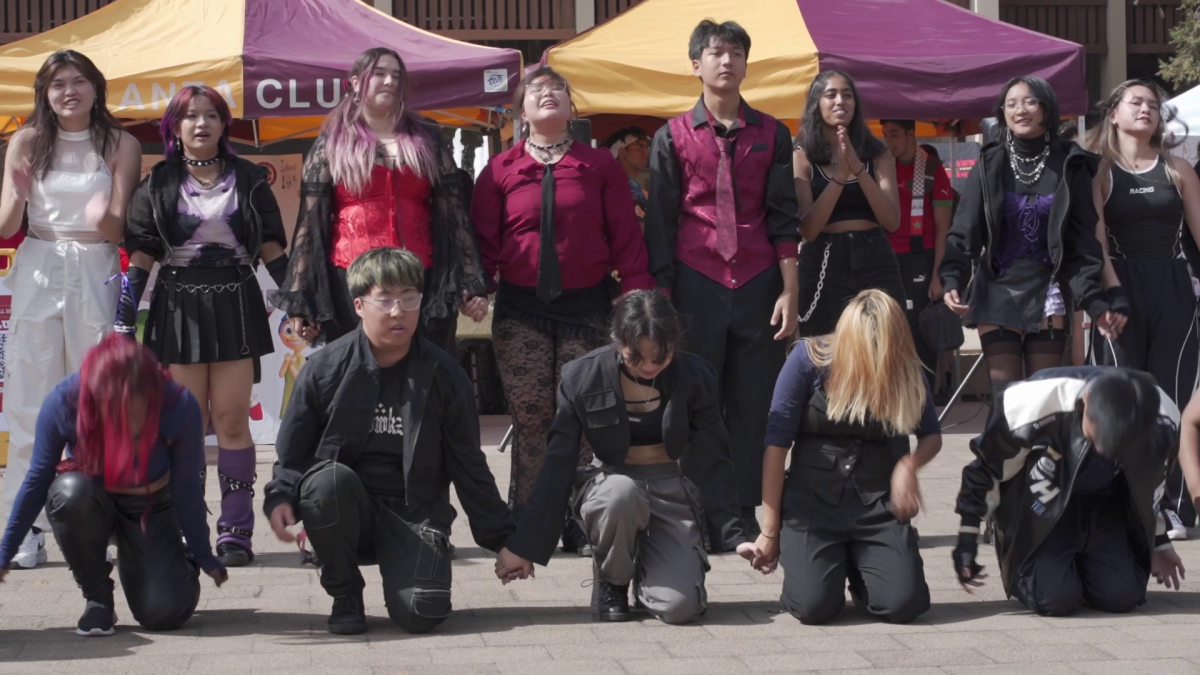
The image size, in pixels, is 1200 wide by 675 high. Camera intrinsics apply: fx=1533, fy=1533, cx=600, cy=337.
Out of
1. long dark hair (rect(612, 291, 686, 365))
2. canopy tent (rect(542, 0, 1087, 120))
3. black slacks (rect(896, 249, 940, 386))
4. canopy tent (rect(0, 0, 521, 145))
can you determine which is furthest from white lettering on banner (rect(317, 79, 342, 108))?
long dark hair (rect(612, 291, 686, 365))

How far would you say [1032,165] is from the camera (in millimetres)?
5773

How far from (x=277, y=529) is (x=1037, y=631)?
220 centimetres

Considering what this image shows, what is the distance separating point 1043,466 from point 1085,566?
381 mm

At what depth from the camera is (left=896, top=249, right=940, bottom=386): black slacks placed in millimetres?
8305

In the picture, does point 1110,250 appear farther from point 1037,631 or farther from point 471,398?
point 471,398

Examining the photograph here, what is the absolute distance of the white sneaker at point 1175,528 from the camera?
5.80 metres

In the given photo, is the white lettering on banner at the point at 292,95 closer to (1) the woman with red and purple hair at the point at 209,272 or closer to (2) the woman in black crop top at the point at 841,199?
(1) the woman with red and purple hair at the point at 209,272

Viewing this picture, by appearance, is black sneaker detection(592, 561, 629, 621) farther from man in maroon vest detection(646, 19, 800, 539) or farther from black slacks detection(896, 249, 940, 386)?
black slacks detection(896, 249, 940, 386)

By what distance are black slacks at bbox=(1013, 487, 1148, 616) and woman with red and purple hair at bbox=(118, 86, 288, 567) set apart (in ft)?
9.01

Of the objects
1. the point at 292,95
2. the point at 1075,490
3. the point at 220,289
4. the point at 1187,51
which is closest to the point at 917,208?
the point at 292,95

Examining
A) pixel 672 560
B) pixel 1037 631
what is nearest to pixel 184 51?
pixel 672 560

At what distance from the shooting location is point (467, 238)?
216 inches

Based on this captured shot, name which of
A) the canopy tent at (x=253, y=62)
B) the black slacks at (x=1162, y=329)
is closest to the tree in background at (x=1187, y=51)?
the canopy tent at (x=253, y=62)

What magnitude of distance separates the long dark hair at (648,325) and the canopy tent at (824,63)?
3314 millimetres
